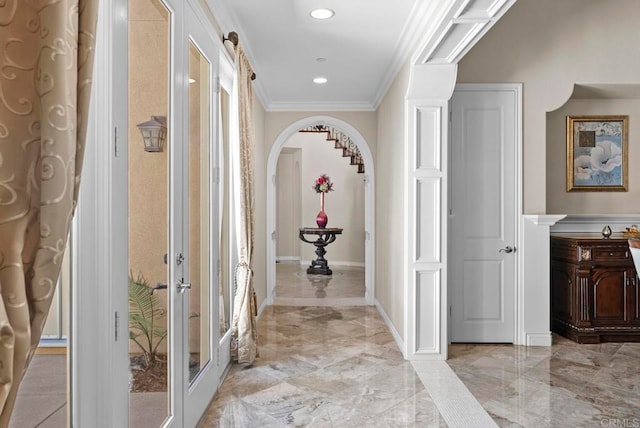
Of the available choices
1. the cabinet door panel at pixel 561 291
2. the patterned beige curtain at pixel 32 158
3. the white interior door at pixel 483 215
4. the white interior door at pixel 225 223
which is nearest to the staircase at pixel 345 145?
the white interior door at pixel 483 215

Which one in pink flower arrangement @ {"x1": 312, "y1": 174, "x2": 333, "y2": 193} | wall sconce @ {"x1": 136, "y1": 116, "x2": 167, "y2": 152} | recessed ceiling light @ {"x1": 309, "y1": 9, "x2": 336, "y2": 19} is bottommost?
wall sconce @ {"x1": 136, "y1": 116, "x2": 167, "y2": 152}

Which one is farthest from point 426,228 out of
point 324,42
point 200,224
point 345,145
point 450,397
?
point 345,145

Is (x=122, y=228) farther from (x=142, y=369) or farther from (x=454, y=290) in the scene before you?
(x=454, y=290)

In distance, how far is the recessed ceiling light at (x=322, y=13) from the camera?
316 centimetres

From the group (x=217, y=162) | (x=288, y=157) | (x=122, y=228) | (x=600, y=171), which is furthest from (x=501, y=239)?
(x=288, y=157)

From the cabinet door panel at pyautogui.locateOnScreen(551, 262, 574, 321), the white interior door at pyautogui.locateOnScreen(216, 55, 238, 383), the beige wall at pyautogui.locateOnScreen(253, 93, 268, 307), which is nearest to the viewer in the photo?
the white interior door at pyautogui.locateOnScreen(216, 55, 238, 383)

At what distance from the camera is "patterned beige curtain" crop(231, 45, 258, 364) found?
352 centimetres

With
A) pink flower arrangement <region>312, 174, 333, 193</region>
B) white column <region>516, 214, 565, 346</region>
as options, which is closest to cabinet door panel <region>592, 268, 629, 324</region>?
white column <region>516, 214, 565, 346</region>

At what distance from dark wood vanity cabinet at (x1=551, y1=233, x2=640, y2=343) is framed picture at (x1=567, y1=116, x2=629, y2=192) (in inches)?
32.1

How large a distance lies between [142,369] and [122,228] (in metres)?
0.64

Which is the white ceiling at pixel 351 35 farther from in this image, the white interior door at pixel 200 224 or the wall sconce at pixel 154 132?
the wall sconce at pixel 154 132

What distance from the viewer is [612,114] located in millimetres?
4766

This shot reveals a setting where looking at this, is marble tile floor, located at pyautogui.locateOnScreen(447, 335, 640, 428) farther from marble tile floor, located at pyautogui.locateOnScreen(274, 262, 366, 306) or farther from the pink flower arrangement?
the pink flower arrangement

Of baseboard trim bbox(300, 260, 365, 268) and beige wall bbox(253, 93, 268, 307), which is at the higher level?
beige wall bbox(253, 93, 268, 307)
